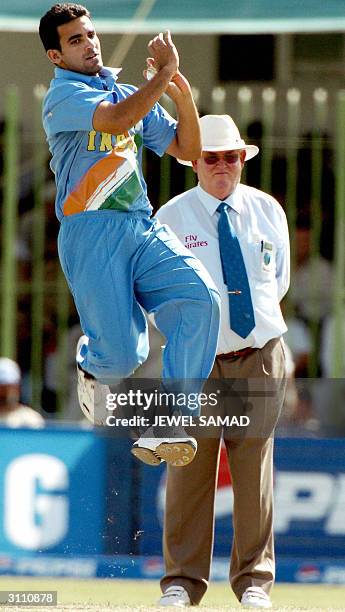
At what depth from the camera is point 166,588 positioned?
319 inches

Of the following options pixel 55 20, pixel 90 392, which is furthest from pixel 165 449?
pixel 55 20

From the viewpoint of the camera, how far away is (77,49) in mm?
7195

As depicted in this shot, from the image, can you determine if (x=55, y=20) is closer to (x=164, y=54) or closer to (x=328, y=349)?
(x=164, y=54)

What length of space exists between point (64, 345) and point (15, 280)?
0.54 m

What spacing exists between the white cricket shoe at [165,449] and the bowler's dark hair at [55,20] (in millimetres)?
1709

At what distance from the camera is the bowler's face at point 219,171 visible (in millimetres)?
8328

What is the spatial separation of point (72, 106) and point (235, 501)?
223cm

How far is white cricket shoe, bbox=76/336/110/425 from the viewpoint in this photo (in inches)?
297

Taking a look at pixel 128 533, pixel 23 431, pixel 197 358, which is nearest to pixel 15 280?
pixel 23 431

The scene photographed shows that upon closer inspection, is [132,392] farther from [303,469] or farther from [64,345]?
[64,345]

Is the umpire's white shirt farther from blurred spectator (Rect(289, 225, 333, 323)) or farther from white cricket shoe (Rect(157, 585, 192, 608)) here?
blurred spectator (Rect(289, 225, 333, 323))

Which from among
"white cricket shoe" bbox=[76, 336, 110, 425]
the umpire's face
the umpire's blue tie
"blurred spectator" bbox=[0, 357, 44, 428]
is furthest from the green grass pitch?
the umpire's face

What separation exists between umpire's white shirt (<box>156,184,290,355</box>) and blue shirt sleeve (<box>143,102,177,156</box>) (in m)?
0.80

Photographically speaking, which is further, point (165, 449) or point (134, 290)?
point (134, 290)
